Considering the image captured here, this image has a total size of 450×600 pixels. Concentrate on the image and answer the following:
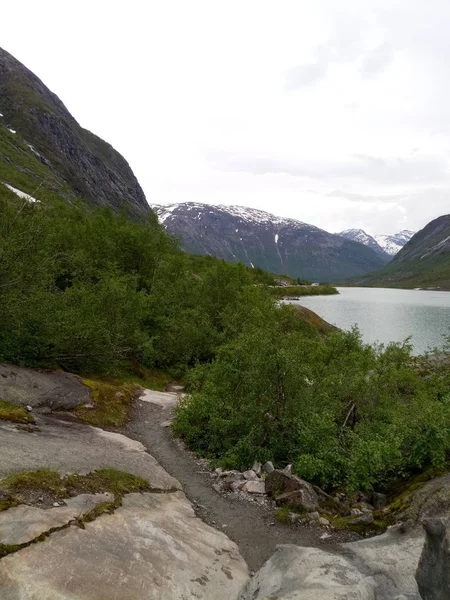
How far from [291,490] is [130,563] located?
7.39m

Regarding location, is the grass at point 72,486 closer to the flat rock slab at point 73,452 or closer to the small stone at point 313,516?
the flat rock slab at point 73,452

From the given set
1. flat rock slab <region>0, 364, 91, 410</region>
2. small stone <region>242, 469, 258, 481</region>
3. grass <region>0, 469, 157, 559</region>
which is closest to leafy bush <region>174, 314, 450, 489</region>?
small stone <region>242, 469, 258, 481</region>

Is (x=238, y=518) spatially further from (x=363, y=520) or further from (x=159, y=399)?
(x=159, y=399)

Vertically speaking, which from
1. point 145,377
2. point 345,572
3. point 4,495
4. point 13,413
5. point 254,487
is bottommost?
point 145,377

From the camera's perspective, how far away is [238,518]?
47.3 feet

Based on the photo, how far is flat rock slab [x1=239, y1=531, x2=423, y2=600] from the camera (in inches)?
361

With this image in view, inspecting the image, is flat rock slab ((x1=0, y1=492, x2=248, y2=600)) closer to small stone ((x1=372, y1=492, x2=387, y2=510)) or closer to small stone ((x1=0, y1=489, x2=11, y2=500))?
small stone ((x1=0, y1=489, x2=11, y2=500))

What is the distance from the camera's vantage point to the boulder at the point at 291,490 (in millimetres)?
14750

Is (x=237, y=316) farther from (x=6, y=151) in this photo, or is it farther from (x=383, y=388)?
(x=6, y=151)

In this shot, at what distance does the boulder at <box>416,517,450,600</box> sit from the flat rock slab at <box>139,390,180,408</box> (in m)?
20.6

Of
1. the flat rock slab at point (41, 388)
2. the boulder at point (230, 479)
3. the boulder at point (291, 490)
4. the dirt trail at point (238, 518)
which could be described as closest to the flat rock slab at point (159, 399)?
the flat rock slab at point (41, 388)

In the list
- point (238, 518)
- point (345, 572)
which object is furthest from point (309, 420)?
point (345, 572)

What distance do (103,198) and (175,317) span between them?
528ft

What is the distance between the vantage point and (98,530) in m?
10.5
